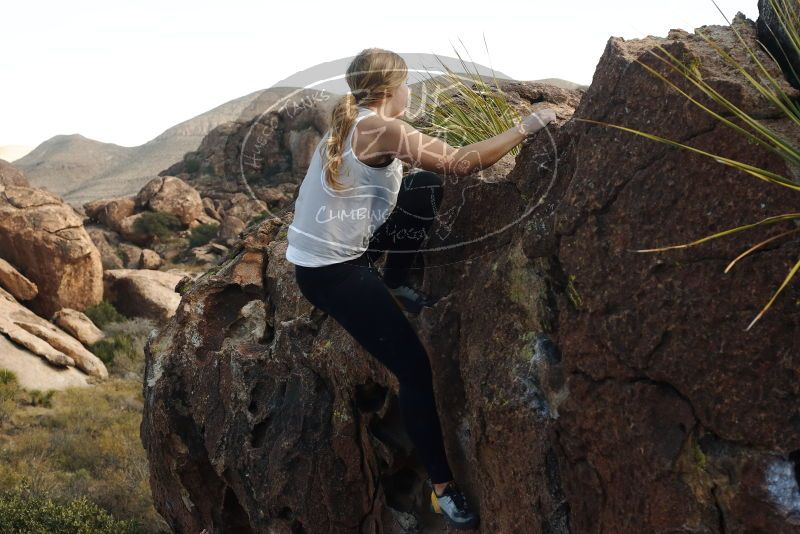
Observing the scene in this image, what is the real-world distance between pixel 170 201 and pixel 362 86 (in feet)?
99.0

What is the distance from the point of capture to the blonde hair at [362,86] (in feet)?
11.2

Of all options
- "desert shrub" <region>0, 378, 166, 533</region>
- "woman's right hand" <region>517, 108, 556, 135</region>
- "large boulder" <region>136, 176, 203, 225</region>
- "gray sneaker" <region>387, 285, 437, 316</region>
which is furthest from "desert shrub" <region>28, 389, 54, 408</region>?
"large boulder" <region>136, 176, 203, 225</region>

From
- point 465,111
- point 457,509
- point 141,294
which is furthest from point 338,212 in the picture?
point 141,294

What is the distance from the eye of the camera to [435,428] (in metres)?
3.62

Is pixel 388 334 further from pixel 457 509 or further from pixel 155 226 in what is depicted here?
pixel 155 226

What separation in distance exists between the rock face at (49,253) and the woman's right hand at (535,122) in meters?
18.0

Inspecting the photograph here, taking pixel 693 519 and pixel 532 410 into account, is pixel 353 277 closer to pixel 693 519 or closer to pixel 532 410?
pixel 532 410

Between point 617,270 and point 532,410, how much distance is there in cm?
68

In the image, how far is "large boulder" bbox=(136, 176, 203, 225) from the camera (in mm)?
31938

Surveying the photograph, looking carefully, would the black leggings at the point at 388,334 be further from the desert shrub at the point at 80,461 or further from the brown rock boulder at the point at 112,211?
the brown rock boulder at the point at 112,211

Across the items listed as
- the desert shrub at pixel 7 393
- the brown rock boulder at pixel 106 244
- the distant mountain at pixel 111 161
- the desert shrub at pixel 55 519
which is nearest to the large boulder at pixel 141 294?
the brown rock boulder at pixel 106 244

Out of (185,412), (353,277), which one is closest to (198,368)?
(185,412)

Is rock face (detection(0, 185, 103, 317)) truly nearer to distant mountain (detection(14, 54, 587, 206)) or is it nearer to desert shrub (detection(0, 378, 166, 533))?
desert shrub (detection(0, 378, 166, 533))

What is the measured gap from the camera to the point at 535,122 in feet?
11.8
